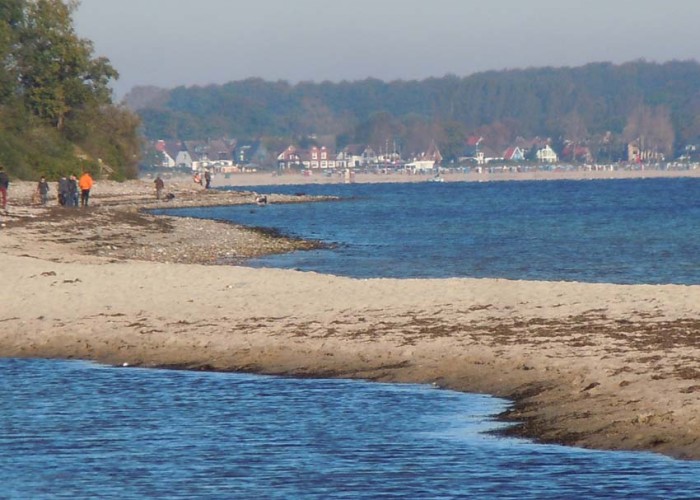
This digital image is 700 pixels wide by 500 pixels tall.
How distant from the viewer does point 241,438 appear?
46.2ft

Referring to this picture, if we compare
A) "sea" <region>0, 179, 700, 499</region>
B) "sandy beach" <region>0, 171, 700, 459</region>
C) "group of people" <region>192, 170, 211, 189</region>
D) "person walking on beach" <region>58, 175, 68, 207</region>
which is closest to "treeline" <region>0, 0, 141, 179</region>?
"group of people" <region>192, 170, 211, 189</region>

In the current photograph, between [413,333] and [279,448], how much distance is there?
18.7ft

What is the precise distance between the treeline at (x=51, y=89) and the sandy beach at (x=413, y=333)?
6296 cm

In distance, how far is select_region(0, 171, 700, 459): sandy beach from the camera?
14.3 m

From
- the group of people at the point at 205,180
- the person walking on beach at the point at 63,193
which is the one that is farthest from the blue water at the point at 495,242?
the group of people at the point at 205,180

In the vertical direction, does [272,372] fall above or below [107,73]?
below

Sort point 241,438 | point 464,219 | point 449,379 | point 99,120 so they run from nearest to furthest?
point 241,438
point 449,379
point 464,219
point 99,120

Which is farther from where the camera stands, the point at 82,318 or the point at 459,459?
the point at 82,318

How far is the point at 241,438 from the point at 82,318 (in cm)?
797

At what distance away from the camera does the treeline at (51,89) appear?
88.8 metres

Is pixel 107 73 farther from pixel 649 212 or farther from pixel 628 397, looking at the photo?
pixel 628 397

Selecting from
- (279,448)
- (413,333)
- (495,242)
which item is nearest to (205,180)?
(495,242)

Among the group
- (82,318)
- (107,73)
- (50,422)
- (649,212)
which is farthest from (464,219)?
(50,422)

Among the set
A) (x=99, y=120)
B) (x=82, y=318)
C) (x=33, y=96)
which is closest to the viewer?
(x=82, y=318)
